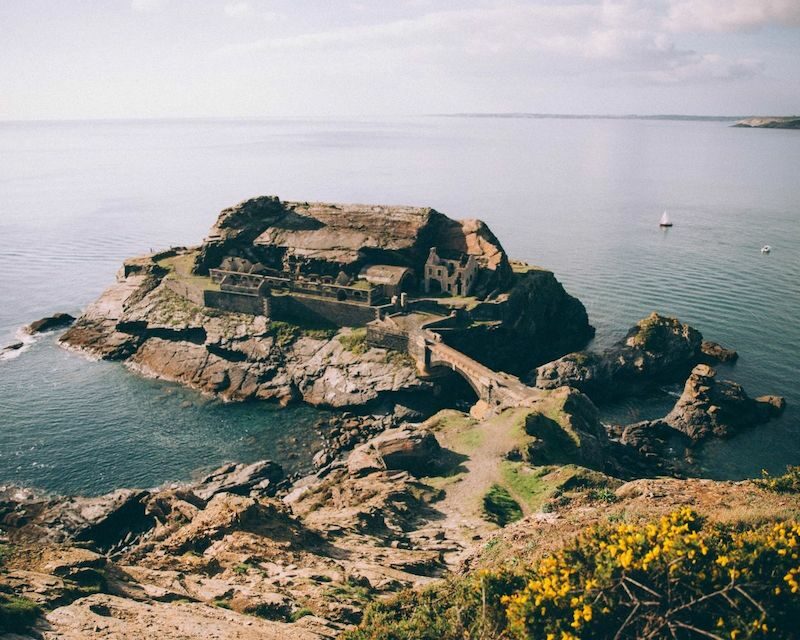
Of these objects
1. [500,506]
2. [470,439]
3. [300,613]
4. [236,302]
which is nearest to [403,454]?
[470,439]

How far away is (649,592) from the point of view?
672 inches

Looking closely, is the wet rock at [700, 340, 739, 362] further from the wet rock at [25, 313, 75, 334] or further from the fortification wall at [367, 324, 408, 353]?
the wet rock at [25, 313, 75, 334]

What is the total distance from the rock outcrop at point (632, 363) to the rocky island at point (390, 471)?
23 cm

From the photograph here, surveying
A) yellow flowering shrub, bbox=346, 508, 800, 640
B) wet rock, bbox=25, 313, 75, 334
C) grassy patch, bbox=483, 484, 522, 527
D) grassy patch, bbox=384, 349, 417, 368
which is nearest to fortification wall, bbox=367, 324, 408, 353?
grassy patch, bbox=384, 349, 417, 368

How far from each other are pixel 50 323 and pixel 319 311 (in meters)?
37.7

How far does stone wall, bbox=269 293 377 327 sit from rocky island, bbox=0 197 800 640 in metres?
0.25

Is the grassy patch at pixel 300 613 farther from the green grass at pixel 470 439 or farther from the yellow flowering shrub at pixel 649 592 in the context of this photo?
the green grass at pixel 470 439

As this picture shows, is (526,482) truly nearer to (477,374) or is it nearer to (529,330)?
(477,374)

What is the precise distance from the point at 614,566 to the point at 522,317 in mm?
56019

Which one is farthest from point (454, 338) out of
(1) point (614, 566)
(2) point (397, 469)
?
(1) point (614, 566)

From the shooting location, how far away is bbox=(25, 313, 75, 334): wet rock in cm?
8250

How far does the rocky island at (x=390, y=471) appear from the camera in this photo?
20.2 metres

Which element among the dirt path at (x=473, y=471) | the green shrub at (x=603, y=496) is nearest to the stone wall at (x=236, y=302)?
the dirt path at (x=473, y=471)

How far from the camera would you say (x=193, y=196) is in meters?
184
